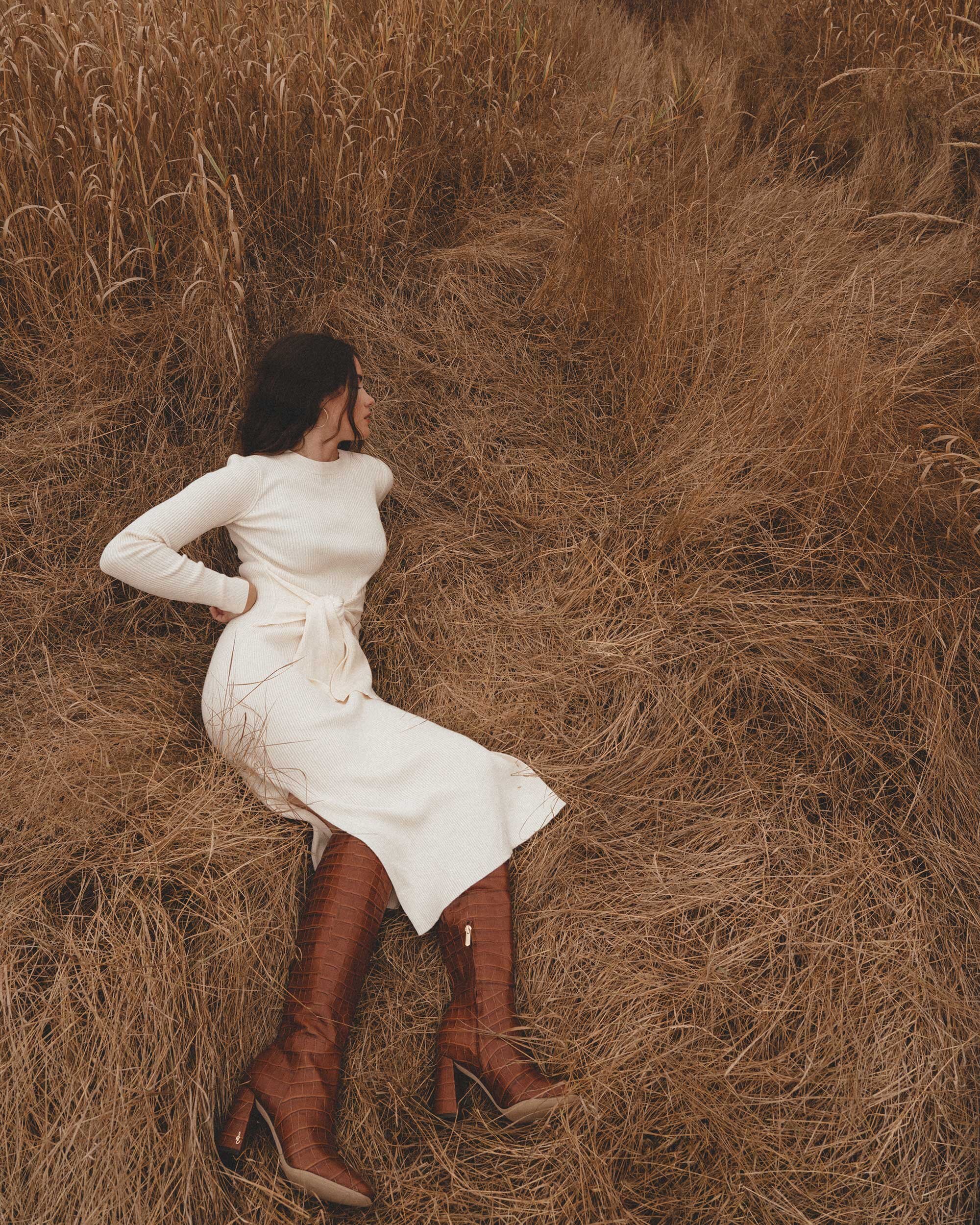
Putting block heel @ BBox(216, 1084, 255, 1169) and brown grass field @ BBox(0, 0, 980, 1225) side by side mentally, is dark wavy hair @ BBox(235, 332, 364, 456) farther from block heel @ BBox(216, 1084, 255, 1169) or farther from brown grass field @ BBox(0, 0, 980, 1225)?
block heel @ BBox(216, 1084, 255, 1169)

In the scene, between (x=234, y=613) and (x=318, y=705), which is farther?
(x=234, y=613)

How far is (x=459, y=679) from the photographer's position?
252 centimetres

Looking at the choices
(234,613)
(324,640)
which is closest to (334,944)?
(324,640)

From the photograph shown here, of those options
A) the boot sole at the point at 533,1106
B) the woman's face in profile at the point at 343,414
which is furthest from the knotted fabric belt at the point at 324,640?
the boot sole at the point at 533,1106

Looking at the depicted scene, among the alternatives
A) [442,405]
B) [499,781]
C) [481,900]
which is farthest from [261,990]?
[442,405]

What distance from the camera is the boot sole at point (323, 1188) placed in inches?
63.5

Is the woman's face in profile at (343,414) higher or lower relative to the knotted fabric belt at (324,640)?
higher

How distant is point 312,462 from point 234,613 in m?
0.44

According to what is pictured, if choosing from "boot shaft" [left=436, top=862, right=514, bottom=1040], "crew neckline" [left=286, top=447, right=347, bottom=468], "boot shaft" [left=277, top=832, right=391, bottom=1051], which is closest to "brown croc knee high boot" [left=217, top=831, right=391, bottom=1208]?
"boot shaft" [left=277, top=832, right=391, bottom=1051]

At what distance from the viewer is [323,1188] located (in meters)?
1.62

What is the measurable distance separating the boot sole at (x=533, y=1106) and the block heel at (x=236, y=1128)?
47cm

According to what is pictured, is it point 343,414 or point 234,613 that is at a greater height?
point 343,414

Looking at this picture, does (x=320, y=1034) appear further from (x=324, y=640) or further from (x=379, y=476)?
(x=379, y=476)

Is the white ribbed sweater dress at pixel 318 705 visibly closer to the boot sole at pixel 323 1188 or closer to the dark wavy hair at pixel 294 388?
the dark wavy hair at pixel 294 388
